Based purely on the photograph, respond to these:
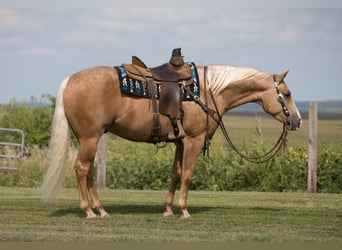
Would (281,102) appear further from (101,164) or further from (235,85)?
(101,164)

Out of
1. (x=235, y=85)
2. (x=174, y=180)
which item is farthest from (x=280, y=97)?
(x=174, y=180)

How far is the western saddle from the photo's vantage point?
10219 millimetres

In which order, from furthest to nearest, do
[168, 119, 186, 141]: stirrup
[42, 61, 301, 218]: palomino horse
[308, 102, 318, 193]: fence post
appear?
[308, 102, 318, 193]: fence post, [168, 119, 186, 141]: stirrup, [42, 61, 301, 218]: palomino horse

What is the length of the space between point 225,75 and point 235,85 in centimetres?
20

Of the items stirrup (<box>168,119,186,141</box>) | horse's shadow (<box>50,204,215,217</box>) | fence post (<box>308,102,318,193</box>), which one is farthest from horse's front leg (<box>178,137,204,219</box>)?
fence post (<box>308,102,318,193</box>)

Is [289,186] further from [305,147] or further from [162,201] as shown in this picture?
[162,201]

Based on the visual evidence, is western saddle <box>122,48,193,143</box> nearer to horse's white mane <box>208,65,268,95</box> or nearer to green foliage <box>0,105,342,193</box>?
horse's white mane <box>208,65,268,95</box>

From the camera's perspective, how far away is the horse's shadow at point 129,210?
10.8m

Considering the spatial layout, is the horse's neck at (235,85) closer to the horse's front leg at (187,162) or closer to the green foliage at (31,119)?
the horse's front leg at (187,162)

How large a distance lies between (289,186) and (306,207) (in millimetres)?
3834

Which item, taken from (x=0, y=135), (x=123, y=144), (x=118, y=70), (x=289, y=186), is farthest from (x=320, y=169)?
(x=0, y=135)

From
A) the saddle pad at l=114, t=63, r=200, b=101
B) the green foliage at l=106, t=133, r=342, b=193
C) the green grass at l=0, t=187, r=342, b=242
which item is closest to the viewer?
the green grass at l=0, t=187, r=342, b=242

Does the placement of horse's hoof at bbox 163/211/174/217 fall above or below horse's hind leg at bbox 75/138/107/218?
below

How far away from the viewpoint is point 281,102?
10828 millimetres
